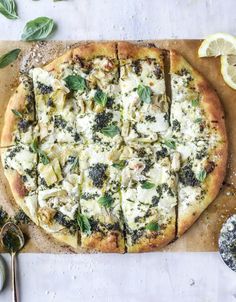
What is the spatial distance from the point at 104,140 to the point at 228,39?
4.44ft

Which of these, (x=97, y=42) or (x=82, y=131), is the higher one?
(x=97, y=42)

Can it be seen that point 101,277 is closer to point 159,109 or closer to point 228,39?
point 159,109

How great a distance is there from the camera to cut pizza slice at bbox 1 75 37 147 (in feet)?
17.6

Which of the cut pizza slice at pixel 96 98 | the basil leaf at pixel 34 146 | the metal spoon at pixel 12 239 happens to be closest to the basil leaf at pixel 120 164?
the cut pizza slice at pixel 96 98

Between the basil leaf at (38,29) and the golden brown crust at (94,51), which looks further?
the basil leaf at (38,29)

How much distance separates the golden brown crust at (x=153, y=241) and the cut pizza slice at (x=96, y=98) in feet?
2.78

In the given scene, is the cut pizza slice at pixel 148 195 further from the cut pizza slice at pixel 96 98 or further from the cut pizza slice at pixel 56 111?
the cut pizza slice at pixel 56 111

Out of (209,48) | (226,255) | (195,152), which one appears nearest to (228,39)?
(209,48)

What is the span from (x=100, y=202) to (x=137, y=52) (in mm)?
1317

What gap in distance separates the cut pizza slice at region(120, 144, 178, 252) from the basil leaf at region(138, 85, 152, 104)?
1.29ft

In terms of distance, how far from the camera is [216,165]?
5.39 meters

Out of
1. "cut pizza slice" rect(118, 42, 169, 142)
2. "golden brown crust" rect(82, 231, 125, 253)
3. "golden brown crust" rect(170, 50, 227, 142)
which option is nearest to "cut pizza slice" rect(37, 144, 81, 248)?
"golden brown crust" rect(82, 231, 125, 253)

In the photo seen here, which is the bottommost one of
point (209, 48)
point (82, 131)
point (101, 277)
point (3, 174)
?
point (101, 277)

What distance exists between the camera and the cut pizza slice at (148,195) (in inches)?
209
